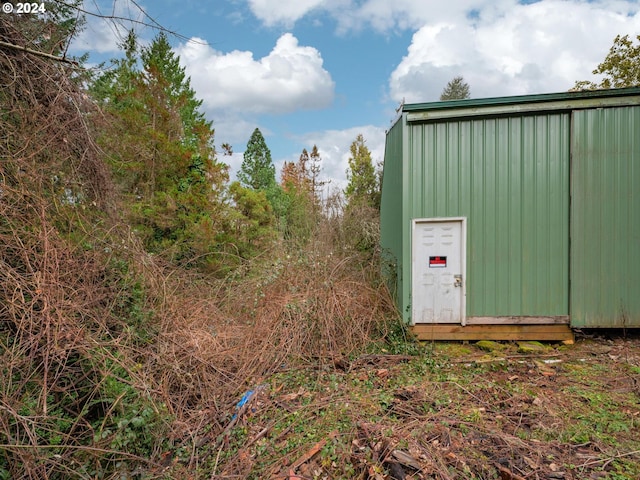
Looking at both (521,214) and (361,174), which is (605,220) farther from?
(361,174)

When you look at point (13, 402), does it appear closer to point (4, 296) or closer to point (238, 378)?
point (4, 296)

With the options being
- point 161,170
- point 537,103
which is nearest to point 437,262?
point 537,103

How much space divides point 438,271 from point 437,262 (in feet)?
0.51

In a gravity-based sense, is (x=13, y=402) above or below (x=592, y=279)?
below

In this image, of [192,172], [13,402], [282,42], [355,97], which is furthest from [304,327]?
[282,42]

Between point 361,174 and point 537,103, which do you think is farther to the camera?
point 361,174

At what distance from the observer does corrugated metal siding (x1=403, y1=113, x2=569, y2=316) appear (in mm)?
5492

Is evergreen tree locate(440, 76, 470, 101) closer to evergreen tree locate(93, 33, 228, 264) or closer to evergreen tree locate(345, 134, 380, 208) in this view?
evergreen tree locate(345, 134, 380, 208)

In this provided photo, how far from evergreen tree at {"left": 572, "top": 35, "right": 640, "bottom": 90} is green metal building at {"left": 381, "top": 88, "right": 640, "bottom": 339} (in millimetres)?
11589

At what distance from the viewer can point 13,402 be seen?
7.72 ft

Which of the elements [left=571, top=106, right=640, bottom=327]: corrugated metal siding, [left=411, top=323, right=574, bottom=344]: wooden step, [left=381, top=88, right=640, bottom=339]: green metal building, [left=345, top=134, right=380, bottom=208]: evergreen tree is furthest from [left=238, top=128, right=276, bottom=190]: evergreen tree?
[left=571, top=106, right=640, bottom=327]: corrugated metal siding

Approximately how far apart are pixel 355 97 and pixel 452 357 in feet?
24.0

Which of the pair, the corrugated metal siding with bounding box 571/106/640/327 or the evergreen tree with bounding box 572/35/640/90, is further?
the evergreen tree with bounding box 572/35/640/90

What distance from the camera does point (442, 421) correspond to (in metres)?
3.00
